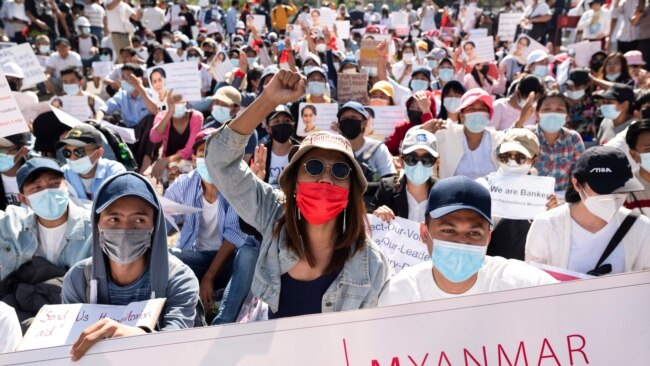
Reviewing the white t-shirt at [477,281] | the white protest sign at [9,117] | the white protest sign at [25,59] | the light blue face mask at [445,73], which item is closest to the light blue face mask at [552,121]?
the white t-shirt at [477,281]

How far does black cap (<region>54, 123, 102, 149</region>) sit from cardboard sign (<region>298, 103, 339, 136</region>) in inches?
93.0

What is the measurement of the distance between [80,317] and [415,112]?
16.1 feet

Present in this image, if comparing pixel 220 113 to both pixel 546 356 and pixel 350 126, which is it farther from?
pixel 546 356

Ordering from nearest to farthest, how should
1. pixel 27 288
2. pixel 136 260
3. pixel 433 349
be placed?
pixel 433 349 < pixel 136 260 < pixel 27 288

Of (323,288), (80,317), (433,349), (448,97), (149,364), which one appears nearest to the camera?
(149,364)

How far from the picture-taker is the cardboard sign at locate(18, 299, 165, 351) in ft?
7.16

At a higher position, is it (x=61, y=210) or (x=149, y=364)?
(x=149, y=364)

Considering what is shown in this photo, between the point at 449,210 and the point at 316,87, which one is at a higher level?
the point at 449,210

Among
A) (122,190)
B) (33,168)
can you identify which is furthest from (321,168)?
(33,168)

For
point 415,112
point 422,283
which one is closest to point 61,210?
point 422,283

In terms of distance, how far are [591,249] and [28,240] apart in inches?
126

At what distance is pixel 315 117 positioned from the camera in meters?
6.69

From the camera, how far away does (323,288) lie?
249 cm

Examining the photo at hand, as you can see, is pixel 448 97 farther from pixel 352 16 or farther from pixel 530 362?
pixel 352 16
